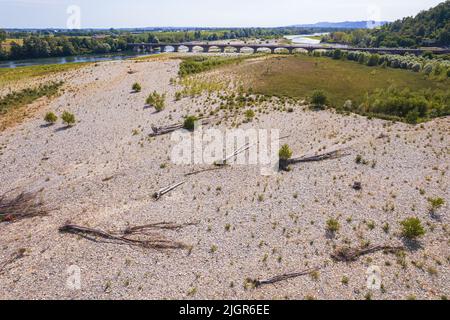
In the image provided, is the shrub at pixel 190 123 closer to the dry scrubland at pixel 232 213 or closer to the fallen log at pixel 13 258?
the dry scrubland at pixel 232 213

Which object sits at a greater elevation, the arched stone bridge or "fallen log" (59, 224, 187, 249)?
the arched stone bridge

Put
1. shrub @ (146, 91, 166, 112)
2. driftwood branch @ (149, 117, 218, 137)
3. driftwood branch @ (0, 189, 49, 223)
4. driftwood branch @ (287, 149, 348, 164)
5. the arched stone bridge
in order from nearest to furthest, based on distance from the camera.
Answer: driftwood branch @ (0, 189, 49, 223), driftwood branch @ (287, 149, 348, 164), driftwood branch @ (149, 117, 218, 137), shrub @ (146, 91, 166, 112), the arched stone bridge

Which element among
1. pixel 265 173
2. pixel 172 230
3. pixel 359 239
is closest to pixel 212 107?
pixel 265 173

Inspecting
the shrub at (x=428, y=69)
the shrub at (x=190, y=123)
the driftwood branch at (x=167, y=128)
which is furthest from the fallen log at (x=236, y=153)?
the shrub at (x=428, y=69)

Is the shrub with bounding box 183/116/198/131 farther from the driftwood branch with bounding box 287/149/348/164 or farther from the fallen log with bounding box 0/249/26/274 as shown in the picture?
the fallen log with bounding box 0/249/26/274

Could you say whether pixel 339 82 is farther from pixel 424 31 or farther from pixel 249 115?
pixel 424 31

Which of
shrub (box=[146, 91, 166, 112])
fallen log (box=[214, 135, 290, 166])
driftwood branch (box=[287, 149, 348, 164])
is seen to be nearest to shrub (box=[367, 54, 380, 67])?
shrub (box=[146, 91, 166, 112])
